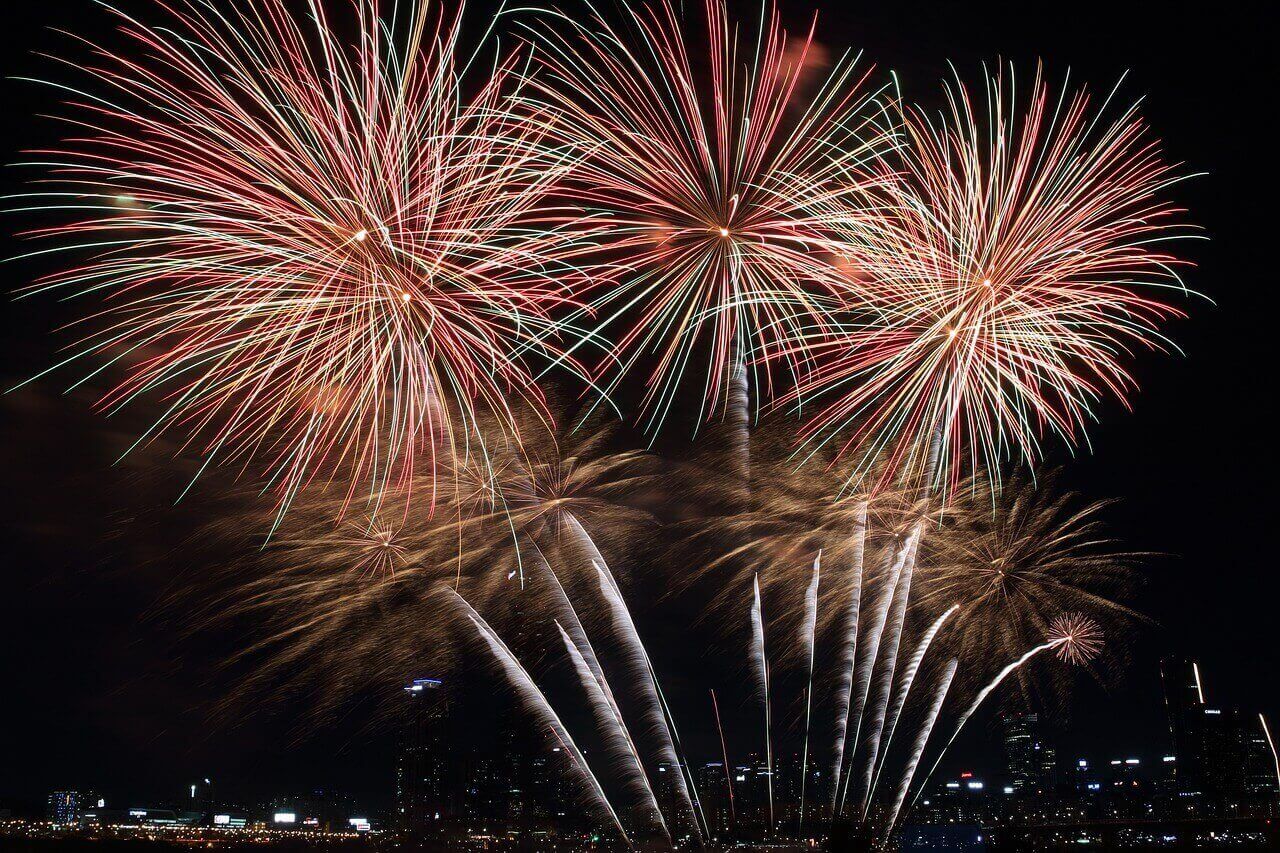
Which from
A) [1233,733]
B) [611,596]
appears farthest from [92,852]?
[1233,733]

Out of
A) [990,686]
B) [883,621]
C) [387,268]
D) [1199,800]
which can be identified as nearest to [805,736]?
[883,621]

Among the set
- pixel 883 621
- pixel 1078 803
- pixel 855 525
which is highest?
pixel 855 525

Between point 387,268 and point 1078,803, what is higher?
point 387,268

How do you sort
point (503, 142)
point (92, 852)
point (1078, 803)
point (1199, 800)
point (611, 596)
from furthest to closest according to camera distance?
point (1078, 803) < point (1199, 800) < point (92, 852) < point (611, 596) < point (503, 142)

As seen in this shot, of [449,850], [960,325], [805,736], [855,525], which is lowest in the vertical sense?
[449,850]

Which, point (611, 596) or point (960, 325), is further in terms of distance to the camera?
point (611, 596)

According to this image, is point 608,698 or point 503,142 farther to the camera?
point 608,698

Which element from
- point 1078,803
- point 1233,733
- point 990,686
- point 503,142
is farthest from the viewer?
point 1078,803

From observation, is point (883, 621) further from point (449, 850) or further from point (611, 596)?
point (449, 850)

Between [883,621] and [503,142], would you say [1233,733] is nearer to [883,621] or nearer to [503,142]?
[883,621]
